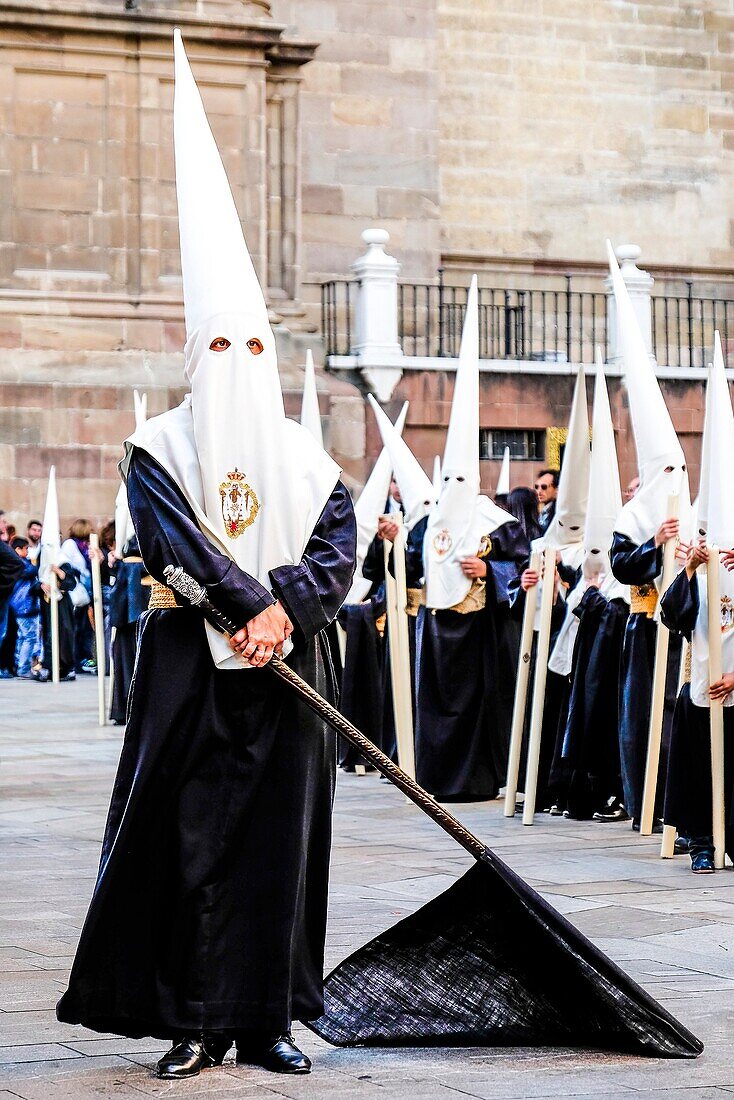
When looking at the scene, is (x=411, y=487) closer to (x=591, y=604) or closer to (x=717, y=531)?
(x=591, y=604)

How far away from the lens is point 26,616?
2158 centimetres

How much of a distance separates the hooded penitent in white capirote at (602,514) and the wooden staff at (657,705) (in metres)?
1.09

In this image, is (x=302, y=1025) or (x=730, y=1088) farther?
(x=302, y=1025)

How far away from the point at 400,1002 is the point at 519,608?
6328 mm

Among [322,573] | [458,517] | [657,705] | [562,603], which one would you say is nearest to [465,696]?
[562,603]

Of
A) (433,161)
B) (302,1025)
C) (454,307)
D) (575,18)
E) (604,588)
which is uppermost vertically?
(575,18)

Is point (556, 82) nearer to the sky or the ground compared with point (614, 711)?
nearer to the sky

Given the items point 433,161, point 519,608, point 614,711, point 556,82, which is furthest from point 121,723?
point 556,82

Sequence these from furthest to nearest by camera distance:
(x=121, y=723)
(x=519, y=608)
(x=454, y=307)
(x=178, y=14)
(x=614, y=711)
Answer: (x=454, y=307), (x=178, y=14), (x=121, y=723), (x=519, y=608), (x=614, y=711)

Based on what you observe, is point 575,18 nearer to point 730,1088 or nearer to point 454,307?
point 454,307

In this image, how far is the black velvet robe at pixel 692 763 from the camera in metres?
8.45

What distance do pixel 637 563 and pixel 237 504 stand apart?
4.77 meters

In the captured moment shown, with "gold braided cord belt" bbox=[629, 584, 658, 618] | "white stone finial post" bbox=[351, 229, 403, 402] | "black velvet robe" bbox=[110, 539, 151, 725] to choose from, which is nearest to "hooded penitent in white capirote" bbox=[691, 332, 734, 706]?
"gold braided cord belt" bbox=[629, 584, 658, 618]

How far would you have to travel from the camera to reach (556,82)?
29.0 metres
